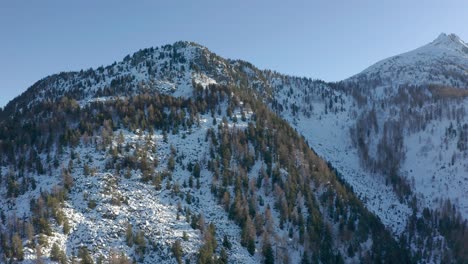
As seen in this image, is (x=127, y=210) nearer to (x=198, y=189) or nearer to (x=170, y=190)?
(x=170, y=190)

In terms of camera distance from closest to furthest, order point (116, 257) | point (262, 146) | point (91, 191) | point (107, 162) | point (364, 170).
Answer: point (116, 257) → point (91, 191) → point (107, 162) → point (262, 146) → point (364, 170)

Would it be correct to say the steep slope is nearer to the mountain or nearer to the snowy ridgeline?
the snowy ridgeline

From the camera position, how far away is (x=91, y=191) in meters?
83.6

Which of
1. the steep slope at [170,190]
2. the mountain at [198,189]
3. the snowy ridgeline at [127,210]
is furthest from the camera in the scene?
the mountain at [198,189]

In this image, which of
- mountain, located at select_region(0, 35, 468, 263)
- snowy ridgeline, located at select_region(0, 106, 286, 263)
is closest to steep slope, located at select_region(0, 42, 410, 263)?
snowy ridgeline, located at select_region(0, 106, 286, 263)

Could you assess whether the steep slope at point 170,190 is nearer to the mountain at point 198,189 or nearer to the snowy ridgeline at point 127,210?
the snowy ridgeline at point 127,210

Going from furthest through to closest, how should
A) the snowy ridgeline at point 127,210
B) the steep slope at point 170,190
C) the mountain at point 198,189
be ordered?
the mountain at point 198,189, the steep slope at point 170,190, the snowy ridgeline at point 127,210

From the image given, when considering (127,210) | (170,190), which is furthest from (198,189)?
(127,210)

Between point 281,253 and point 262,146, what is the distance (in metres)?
35.2

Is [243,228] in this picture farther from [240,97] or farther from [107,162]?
[240,97]

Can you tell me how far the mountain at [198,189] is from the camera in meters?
75.1

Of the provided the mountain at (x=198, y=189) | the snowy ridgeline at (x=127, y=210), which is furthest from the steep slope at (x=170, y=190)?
the mountain at (x=198, y=189)

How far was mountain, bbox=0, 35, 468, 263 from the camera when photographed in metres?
75.1

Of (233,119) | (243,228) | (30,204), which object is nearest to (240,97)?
(233,119)
